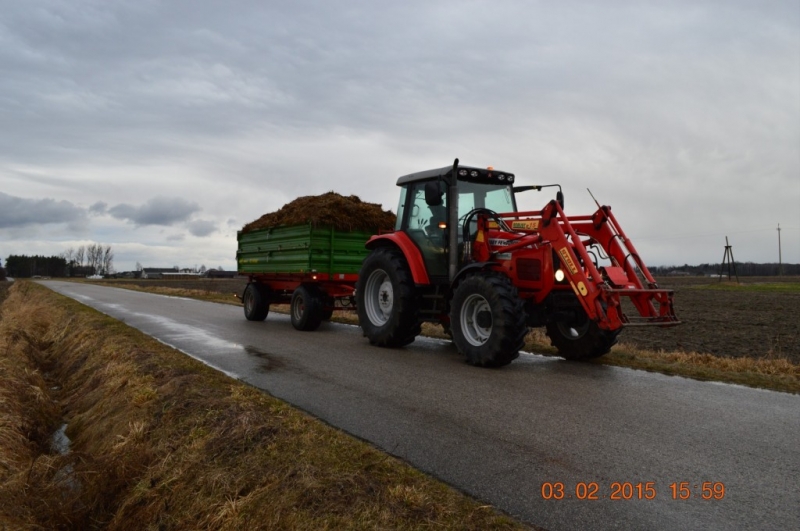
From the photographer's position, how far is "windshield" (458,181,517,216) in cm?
883

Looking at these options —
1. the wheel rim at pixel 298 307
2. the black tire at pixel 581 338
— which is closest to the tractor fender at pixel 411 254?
the black tire at pixel 581 338

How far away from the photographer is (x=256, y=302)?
14367 mm

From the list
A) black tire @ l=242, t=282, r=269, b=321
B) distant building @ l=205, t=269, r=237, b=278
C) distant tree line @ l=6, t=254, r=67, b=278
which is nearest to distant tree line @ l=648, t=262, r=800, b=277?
distant building @ l=205, t=269, r=237, b=278

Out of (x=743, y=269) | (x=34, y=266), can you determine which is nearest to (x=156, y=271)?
(x=34, y=266)

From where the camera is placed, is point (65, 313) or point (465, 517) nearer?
point (465, 517)

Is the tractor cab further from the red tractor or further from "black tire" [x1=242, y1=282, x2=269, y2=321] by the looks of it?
"black tire" [x1=242, y1=282, x2=269, y2=321]

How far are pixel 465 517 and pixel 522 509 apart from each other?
37 cm

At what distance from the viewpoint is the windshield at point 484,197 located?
8.83 m

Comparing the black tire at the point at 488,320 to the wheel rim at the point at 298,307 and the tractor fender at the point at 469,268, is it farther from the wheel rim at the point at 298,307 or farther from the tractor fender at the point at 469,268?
the wheel rim at the point at 298,307

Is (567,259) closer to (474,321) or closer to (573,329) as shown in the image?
(474,321)

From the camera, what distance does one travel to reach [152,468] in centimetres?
429

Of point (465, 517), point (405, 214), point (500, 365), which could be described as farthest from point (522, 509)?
point (405, 214)

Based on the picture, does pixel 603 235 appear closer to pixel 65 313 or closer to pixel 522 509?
pixel 522 509
